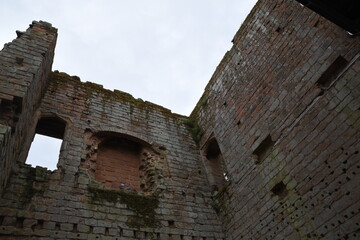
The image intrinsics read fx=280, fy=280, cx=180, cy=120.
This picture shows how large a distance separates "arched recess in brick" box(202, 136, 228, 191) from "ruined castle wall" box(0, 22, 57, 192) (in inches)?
173

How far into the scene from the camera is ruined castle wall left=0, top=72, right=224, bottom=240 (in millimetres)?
4750

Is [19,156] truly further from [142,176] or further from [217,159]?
[217,159]

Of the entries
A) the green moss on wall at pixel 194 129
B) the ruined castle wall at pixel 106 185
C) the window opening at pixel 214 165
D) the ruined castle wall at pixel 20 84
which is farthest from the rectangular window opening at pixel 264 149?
the ruined castle wall at pixel 20 84

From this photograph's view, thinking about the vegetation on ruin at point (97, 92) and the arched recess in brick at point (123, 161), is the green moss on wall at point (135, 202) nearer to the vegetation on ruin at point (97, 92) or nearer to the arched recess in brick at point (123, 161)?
the arched recess in brick at point (123, 161)

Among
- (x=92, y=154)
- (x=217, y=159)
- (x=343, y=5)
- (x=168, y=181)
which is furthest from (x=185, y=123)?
(x=343, y=5)

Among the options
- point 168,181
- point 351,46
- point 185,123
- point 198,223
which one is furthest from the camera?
point 185,123

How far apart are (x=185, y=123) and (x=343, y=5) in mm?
5858

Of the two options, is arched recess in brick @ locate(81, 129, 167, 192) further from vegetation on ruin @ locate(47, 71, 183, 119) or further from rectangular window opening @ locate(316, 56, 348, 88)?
rectangular window opening @ locate(316, 56, 348, 88)

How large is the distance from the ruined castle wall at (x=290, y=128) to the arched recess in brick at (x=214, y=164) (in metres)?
0.57

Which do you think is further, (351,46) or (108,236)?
(108,236)

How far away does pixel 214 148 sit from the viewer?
8.05 metres

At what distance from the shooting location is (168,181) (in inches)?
264

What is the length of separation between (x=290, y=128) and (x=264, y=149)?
0.82 meters

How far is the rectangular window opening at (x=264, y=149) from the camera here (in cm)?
555
